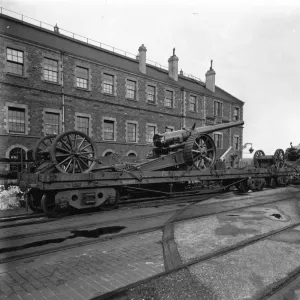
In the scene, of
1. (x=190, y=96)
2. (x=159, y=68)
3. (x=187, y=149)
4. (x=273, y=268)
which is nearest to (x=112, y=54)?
(x=159, y=68)

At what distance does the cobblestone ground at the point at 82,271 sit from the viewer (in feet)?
11.5

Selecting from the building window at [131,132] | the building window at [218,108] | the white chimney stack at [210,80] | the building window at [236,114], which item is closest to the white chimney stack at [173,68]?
the white chimney stack at [210,80]

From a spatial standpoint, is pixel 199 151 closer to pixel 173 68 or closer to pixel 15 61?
pixel 15 61

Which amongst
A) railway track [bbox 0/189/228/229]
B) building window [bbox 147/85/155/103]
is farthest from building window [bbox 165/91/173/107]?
railway track [bbox 0/189/228/229]

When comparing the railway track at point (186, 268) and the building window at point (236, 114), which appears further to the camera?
the building window at point (236, 114)

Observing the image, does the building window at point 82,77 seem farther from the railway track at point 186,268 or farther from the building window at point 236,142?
the building window at point 236,142

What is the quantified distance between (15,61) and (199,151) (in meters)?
13.4

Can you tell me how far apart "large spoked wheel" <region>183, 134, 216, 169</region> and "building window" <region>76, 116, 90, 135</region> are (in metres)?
11.1

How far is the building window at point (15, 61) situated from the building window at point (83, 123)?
4.87m

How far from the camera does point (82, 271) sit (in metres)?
4.12

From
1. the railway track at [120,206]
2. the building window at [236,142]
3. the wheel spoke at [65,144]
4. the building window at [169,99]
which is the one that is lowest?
the railway track at [120,206]

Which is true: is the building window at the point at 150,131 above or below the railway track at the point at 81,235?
above

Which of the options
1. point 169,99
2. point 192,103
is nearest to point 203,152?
point 169,99

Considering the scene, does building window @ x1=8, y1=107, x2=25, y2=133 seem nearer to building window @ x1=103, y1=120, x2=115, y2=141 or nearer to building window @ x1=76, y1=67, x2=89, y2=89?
building window @ x1=76, y1=67, x2=89, y2=89
